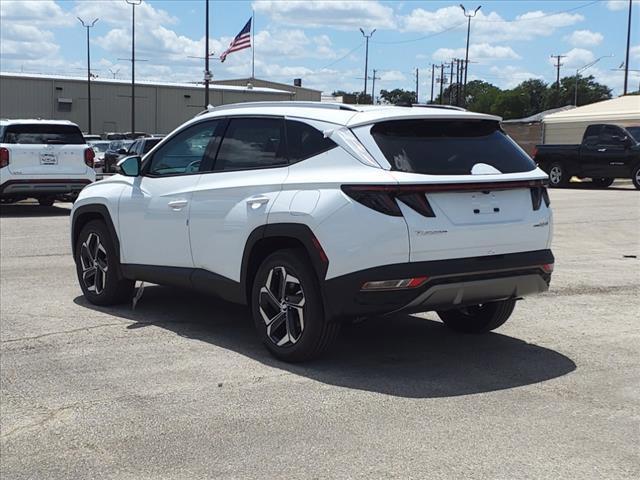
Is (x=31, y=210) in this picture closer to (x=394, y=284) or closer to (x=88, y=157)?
(x=88, y=157)

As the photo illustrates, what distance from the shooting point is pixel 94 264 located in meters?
7.79

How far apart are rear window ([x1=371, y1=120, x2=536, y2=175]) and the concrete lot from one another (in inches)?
55.1

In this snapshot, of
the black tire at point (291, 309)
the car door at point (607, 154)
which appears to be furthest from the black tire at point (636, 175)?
the black tire at point (291, 309)

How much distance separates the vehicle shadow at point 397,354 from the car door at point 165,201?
622 millimetres

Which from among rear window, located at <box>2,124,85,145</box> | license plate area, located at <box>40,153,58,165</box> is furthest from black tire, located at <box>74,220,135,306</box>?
rear window, located at <box>2,124,85,145</box>

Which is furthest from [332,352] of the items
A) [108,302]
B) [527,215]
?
[108,302]

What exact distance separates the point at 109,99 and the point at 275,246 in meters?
76.8

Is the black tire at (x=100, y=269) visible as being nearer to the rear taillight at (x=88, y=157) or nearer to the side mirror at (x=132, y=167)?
the side mirror at (x=132, y=167)

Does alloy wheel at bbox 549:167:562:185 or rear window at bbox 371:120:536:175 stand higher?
rear window at bbox 371:120:536:175

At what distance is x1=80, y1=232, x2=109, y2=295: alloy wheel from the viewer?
25.2ft

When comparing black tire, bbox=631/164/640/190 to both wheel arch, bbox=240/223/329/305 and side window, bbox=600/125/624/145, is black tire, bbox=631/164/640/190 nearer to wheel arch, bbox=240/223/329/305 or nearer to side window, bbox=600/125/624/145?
side window, bbox=600/125/624/145

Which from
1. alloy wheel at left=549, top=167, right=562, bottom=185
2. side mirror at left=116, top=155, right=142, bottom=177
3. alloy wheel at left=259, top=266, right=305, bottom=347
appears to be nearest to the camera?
alloy wheel at left=259, top=266, right=305, bottom=347

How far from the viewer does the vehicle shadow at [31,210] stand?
16859 mm

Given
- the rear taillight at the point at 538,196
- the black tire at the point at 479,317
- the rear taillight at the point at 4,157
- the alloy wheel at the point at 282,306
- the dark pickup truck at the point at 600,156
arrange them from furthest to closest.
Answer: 1. the dark pickup truck at the point at 600,156
2. the rear taillight at the point at 4,157
3. the black tire at the point at 479,317
4. the rear taillight at the point at 538,196
5. the alloy wheel at the point at 282,306
